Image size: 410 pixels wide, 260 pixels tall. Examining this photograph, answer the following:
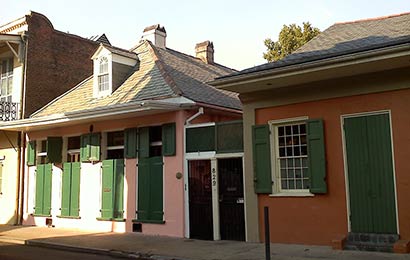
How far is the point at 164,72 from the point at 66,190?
528 centimetres

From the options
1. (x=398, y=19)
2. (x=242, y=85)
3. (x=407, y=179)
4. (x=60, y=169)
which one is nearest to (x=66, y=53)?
(x=60, y=169)

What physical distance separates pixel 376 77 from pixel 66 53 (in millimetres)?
13538

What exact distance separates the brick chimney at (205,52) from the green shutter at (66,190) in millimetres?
8121

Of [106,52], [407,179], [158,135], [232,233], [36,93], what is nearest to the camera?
[407,179]

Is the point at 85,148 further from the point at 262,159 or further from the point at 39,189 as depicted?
the point at 262,159

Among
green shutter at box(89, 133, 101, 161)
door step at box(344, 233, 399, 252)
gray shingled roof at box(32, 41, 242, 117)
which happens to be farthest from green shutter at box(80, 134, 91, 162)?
door step at box(344, 233, 399, 252)

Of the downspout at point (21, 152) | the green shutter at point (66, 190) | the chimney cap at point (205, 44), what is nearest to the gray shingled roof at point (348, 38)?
the green shutter at point (66, 190)

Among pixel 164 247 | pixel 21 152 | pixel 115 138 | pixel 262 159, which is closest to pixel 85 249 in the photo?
pixel 164 247

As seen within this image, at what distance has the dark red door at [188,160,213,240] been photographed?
1259 cm

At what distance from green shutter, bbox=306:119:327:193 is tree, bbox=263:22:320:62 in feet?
44.1

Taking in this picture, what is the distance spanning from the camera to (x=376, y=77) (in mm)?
10109

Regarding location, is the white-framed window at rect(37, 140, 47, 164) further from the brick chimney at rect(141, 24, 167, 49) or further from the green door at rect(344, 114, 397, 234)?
the green door at rect(344, 114, 397, 234)

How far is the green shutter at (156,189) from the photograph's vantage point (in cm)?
1347

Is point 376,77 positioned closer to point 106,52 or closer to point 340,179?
point 340,179
